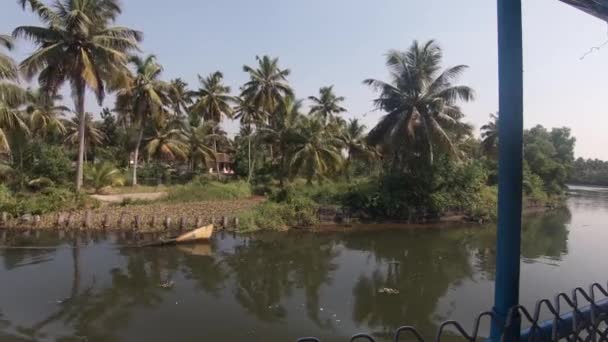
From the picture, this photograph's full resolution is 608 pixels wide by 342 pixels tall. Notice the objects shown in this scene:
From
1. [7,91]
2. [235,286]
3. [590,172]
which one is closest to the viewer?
[235,286]

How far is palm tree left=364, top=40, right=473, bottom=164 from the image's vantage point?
21.8m

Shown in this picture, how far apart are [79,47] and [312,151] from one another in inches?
536

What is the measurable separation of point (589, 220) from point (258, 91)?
78.9ft

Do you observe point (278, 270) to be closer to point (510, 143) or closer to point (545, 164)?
point (510, 143)

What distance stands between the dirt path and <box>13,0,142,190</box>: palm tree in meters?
1.68

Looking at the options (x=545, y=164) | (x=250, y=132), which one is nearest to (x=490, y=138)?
(x=545, y=164)

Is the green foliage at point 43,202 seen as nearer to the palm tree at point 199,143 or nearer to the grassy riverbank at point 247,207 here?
the grassy riverbank at point 247,207

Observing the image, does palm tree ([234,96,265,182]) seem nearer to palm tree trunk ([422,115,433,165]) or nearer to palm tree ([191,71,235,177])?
palm tree ([191,71,235,177])

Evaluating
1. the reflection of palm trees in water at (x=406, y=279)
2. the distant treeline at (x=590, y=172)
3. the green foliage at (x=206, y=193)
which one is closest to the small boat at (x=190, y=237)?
the reflection of palm trees in water at (x=406, y=279)

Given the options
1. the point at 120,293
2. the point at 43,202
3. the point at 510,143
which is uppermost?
the point at 510,143

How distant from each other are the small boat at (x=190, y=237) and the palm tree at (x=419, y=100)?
11.8 metres

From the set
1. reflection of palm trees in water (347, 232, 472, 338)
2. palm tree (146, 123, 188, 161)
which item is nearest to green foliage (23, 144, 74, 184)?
palm tree (146, 123, 188, 161)

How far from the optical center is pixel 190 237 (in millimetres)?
14625

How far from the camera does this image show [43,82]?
2017cm
